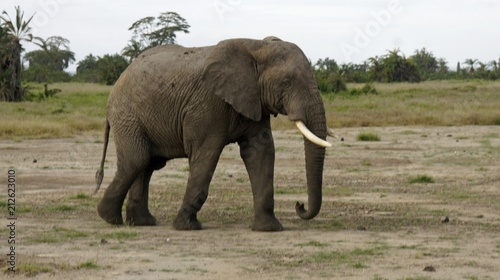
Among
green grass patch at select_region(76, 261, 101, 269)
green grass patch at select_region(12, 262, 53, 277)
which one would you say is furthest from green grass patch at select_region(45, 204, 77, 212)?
green grass patch at select_region(12, 262, 53, 277)

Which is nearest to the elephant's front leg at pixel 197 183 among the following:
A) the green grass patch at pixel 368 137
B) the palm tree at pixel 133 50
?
the green grass patch at pixel 368 137

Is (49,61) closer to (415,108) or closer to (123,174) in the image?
(415,108)

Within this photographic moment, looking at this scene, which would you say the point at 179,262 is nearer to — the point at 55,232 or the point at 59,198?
the point at 55,232

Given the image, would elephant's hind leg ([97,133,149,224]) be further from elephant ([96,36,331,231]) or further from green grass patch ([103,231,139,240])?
green grass patch ([103,231,139,240])

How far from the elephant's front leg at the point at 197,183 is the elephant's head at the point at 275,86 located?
0.56 m

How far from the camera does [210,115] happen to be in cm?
1048

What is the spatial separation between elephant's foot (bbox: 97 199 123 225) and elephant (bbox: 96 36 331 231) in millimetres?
10

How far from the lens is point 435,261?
8680 millimetres

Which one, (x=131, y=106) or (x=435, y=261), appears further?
(x=131, y=106)

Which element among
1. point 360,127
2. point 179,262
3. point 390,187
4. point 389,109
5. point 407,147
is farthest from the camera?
point 389,109

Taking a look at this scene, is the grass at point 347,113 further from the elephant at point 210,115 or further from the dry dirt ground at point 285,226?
the elephant at point 210,115

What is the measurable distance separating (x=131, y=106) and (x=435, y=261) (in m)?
3.73

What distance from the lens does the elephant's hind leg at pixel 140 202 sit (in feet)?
36.3

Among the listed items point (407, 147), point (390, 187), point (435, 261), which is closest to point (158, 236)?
point (435, 261)
